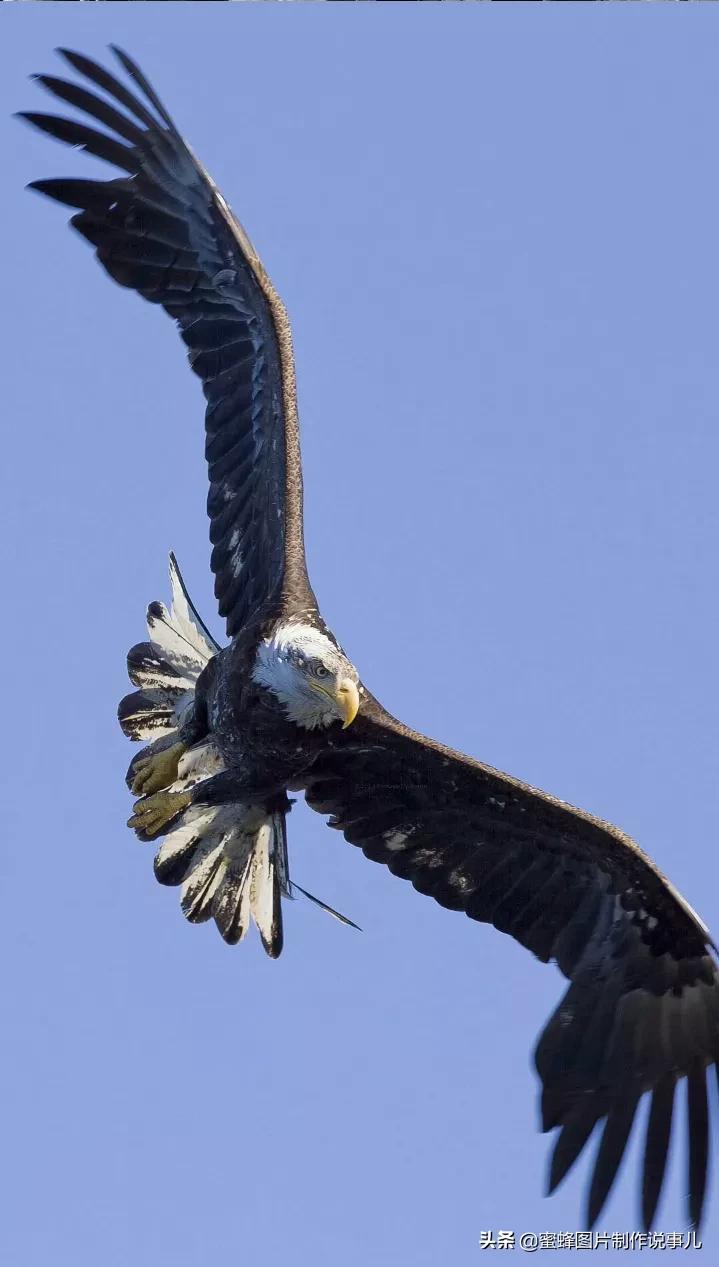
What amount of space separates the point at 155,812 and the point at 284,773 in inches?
38.0

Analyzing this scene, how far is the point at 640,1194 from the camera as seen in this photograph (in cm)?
900

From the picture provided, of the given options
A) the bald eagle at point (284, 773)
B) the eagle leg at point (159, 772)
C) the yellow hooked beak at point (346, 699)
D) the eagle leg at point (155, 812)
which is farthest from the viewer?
the eagle leg at point (159, 772)

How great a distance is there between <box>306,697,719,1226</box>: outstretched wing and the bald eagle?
0.01 m

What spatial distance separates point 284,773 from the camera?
9383 millimetres

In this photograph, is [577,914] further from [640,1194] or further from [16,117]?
[16,117]

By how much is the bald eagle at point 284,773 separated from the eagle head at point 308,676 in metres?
0.01

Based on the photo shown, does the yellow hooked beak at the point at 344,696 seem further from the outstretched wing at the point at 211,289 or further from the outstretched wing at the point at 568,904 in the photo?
the outstretched wing at the point at 211,289

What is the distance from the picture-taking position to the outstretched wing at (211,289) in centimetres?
999

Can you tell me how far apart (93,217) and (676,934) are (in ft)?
15.5

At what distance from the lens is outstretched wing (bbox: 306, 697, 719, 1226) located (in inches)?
364

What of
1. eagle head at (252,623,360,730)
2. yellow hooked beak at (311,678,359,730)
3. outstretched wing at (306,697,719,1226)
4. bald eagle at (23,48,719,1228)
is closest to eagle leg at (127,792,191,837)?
bald eagle at (23,48,719,1228)

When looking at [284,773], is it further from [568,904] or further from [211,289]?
[211,289]

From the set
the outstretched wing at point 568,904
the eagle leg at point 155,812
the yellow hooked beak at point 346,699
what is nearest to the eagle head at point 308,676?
the yellow hooked beak at point 346,699

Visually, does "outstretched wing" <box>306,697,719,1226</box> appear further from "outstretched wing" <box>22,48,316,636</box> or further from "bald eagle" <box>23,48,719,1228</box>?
"outstretched wing" <box>22,48,316,636</box>
